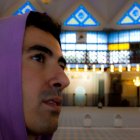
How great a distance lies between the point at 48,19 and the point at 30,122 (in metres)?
0.50

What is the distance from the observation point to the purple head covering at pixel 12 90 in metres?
1.27

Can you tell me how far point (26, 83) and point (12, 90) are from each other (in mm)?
74

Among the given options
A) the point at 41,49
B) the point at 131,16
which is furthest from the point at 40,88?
the point at 131,16

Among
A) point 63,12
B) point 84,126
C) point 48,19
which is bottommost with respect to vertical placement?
point 84,126

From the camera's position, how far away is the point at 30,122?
1320 mm

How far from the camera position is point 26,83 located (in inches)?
52.3

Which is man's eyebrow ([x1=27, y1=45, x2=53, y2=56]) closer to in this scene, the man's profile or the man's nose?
the man's profile

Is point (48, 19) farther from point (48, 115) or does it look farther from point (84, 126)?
point (84, 126)

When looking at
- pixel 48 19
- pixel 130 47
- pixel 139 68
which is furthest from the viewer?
pixel 130 47

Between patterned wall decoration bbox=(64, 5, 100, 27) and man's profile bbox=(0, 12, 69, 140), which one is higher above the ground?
patterned wall decoration bbox=(64, 5, 100, 27)

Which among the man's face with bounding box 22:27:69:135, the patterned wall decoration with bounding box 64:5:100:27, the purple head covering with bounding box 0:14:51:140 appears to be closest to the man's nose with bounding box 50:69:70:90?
the man's face with bounding box 22:27:69:135

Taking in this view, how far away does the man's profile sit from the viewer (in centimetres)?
128

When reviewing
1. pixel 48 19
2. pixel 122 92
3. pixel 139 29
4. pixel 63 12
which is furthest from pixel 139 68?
pixel 48 19

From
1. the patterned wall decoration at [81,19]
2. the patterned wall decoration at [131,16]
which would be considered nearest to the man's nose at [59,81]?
the patterned wall decoration at [131,16]
